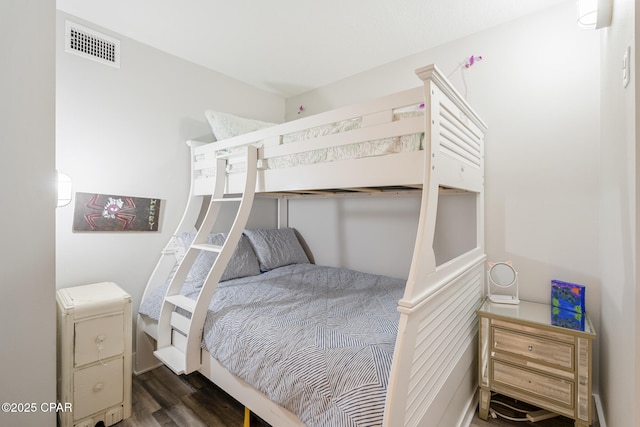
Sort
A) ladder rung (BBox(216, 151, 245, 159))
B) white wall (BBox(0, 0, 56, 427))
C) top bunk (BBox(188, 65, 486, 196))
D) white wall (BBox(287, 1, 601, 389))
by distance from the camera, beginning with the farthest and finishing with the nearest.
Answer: ladder rung (BBox(216, 151, 245, 159))
white wall (BBox(287, 1, 601, 389))
top bunk (BBox(188, 65, 486, 196))
white wall (BBox(0, 0, 56, 427))

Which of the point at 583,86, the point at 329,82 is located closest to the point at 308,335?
the point at 583,86

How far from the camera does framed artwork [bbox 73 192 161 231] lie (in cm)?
189

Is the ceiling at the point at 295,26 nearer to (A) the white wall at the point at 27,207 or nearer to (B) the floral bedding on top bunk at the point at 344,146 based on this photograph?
(B) the floral bedding on top bunk at the point at 344,146

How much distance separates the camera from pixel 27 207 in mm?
738

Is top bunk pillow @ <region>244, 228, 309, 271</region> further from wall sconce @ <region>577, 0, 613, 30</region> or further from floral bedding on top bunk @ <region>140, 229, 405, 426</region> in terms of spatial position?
wall sconce @ <region>577, 0, 613, 30</region>

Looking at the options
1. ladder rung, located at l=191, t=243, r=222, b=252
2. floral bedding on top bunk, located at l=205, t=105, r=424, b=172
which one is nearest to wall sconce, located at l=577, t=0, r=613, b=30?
floral bedding on top bunk, located at l=205, t=105, r=424, b=172

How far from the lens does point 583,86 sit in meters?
1.71

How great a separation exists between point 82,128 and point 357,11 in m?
1.98

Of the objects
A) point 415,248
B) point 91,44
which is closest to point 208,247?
point 415,248

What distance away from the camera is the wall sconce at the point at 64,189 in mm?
1757

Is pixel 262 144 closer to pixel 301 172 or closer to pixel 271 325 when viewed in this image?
pixel 301 172

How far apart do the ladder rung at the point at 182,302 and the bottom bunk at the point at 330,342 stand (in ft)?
0.35

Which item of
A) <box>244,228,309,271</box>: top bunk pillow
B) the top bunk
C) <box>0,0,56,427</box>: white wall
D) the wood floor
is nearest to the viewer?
<box>0,0,56,427</box>: white wall

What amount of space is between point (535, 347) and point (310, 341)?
1251 mm
